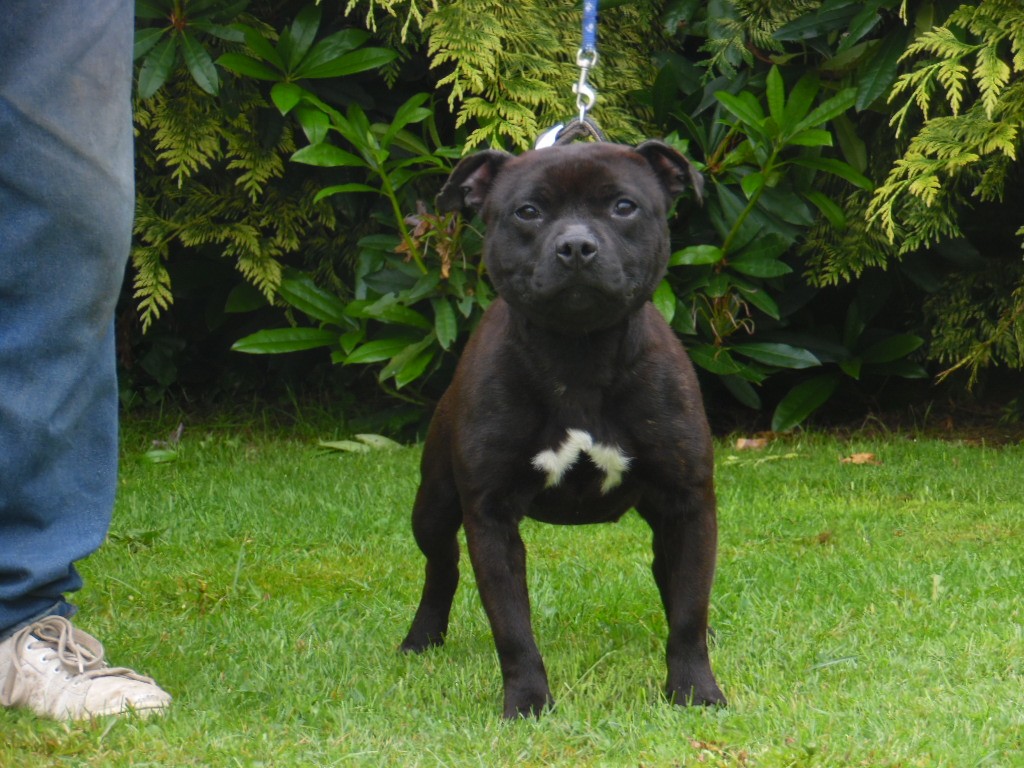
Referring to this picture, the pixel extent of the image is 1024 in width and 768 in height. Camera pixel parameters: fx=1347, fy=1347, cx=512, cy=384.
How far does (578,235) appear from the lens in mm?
2891

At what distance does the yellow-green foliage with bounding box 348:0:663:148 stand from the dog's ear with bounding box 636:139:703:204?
246 cm

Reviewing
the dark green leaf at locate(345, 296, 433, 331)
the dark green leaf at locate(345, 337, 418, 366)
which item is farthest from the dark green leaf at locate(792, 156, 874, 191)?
the dark green leaf at locate(345, 337, 418, 366)

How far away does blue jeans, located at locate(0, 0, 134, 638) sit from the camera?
110 inches

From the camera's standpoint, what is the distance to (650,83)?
6418 millimetres

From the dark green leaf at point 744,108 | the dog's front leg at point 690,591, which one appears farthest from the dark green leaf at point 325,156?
the dog's front leg at point 690,591

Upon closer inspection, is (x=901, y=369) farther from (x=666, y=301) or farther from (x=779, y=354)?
(x=666, y=301)

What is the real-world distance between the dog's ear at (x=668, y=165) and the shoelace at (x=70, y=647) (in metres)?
1.69

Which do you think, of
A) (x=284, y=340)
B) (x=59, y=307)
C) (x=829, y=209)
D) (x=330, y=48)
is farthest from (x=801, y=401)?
(x=59, y=307)

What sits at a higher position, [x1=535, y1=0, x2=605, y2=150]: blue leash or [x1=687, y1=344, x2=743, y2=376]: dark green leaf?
[x1=535, y1=0, x2=605, y2=150]: blue leash

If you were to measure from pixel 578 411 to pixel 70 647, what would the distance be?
130 centimetres

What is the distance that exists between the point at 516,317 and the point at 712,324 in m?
3.16

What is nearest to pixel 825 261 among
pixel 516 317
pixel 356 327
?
pixel 356 327

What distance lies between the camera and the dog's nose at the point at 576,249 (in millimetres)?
2871

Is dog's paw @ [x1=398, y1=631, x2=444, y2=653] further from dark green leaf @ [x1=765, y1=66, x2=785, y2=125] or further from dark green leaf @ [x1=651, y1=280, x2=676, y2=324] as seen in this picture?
dark green leaf @ [x1=765, y1=66, x2=785, y2=125]
